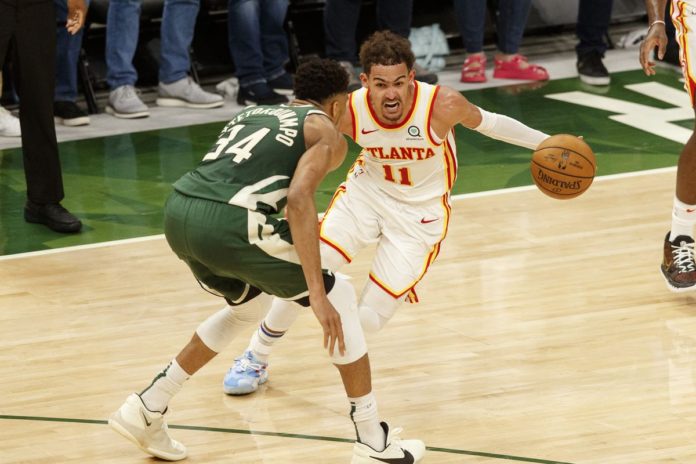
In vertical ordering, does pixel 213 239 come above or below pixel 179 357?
above

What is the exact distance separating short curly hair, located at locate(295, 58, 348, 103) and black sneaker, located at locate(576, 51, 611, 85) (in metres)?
5.88

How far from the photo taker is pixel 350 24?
9797 millimetres

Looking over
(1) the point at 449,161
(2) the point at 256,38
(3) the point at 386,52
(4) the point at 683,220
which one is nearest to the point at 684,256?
(4) the point at 683,220

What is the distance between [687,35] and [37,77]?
3.44 meters

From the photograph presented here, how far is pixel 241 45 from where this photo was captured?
9578mm

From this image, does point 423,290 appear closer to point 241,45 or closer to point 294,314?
point 294,314

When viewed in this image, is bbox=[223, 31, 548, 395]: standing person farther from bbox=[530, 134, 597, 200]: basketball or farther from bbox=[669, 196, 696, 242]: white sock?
bbox=[669, 196, 696, 242]: white sock

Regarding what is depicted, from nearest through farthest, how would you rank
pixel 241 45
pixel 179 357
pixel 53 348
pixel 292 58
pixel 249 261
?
1. pixel 249 261
2. pixel 179 357
3. pixel 53 348
4. pixel 241 45
5. pixel 292 58

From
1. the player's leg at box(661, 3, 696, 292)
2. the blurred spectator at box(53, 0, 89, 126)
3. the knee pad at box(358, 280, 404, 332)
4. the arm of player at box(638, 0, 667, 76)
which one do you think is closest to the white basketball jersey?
the knee pad at box(358, 280, 404, 332)

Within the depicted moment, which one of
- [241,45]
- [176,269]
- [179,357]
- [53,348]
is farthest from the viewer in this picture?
[241,45]

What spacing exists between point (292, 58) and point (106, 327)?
16.7 feet

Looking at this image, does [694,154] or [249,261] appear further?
[694,154]

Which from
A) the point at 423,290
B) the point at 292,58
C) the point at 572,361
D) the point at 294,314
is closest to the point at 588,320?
the point at 572,361

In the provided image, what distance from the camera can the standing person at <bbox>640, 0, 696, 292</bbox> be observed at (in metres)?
5.91
